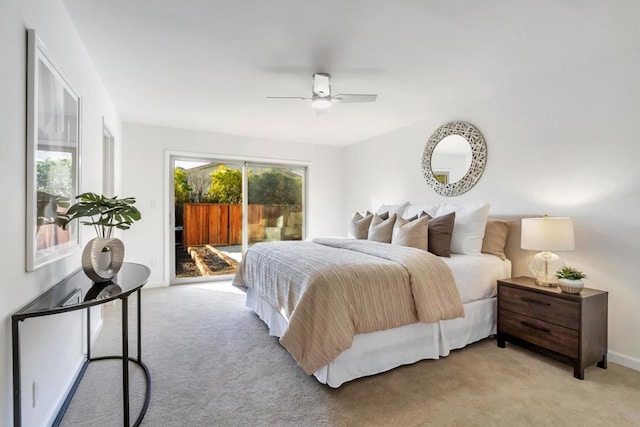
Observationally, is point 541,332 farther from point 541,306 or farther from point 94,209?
point 94,209

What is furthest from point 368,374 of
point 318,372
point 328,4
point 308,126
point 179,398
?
point 308,126

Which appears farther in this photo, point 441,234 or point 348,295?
point 441,234

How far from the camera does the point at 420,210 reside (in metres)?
3.64

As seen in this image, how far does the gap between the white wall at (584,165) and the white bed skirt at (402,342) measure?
32.3 inches

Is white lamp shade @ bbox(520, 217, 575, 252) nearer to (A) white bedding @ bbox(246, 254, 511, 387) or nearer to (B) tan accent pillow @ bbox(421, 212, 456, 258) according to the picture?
(A) white bedding @ bbox(246, 254, 511, 387)

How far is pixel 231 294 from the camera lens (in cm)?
429

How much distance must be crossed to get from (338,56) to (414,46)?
1.88ft

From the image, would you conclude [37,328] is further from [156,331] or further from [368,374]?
[368,374]

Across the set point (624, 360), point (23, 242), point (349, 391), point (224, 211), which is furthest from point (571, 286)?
point (224, 211)

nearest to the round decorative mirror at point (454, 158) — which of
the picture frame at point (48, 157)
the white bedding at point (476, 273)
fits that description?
the white bedding at point (476, 273)

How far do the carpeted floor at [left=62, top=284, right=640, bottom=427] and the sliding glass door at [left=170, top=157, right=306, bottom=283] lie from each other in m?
2.26

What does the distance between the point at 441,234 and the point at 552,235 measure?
85cm

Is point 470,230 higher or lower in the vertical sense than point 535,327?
higher

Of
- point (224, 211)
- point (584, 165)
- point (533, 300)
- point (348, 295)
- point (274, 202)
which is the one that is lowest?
point (533, 300)
